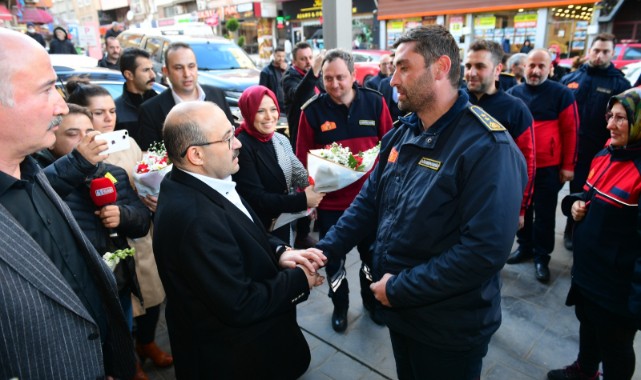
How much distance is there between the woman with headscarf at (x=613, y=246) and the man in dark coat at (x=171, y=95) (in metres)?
3.22

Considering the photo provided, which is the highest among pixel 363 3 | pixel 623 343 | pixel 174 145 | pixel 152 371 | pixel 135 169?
pixel 363 3

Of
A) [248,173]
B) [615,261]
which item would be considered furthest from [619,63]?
[248,173]

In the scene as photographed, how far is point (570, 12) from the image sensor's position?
1897 cm

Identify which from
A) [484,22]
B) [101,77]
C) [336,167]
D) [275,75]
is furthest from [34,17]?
[336,167]

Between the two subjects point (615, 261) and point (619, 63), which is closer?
point (615, 261)

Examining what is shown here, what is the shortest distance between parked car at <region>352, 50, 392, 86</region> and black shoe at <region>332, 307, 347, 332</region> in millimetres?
10563

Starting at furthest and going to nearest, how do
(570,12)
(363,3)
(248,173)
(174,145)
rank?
(363,3)
(570,12)
(248,173)
(174,145)

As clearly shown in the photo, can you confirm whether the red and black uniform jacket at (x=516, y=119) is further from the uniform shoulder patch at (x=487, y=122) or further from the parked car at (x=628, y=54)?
the parked car at (x=628, y=54)

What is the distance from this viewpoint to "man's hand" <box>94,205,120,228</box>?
2334 mm

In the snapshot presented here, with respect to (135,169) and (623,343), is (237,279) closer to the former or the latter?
(135,169)

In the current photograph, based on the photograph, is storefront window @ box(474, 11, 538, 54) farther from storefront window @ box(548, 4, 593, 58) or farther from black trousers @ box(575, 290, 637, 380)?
black trousers @ box(575, 290, 637, 380)

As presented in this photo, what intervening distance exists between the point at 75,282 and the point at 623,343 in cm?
293

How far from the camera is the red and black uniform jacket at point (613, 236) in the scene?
2148 mm

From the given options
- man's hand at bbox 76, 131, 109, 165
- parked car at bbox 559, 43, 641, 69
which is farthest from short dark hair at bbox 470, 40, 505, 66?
parked car at bbox 559, 43, 641, 69
